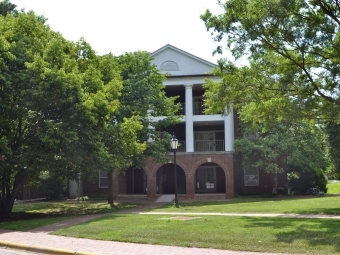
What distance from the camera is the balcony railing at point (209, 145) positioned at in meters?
37.8

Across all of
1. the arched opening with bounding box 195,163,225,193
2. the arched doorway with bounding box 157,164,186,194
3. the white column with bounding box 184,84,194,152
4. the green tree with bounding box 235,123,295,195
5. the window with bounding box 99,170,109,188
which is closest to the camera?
the green tree with bounding box 235,123,295,195

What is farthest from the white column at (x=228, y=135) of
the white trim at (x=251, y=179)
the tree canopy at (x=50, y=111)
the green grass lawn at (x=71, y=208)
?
the tree canopy at (x=50, y=111)

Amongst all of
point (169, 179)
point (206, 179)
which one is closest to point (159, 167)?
point (169, 179)

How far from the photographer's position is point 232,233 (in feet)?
40.6

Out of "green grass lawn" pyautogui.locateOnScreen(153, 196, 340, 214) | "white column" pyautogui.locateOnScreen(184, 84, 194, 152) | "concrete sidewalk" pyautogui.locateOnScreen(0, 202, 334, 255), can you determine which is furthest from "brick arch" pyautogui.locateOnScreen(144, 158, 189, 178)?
"concrete sidewalk" pyautogui.locateOnScreen(0, 202, 334, 255)

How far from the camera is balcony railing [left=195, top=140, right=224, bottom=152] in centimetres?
3777

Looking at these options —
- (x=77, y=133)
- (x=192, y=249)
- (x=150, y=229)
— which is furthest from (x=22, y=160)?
(x=192, y=249)

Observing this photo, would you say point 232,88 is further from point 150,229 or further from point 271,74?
point 150,229

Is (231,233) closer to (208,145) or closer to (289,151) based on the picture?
(289,151)

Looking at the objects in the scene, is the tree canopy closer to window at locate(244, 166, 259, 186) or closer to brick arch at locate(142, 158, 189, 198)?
brick arch at locate(142, 158, 189, 198)

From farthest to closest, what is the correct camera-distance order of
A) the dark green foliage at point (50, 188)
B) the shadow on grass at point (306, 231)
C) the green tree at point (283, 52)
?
1. the dark green foliage at point (50, 188)
2. the green tree at point (283, 52)
3. the shadow on grass at point (306, 231)

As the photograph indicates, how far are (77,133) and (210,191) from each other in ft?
68.9

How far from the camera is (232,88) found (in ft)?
59.2

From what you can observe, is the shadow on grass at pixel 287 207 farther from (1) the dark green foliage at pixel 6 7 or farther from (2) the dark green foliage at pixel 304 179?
(1) the dark green foliage at pixel 6 7
